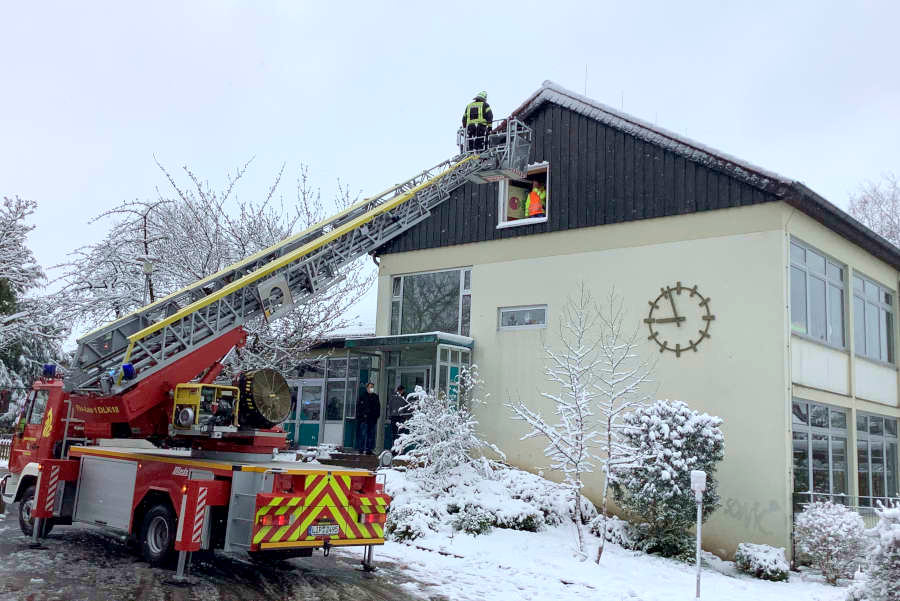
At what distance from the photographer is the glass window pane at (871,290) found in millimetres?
18656

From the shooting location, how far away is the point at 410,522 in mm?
13172

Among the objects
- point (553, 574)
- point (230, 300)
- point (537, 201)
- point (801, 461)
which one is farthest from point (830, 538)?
point (230, 300)

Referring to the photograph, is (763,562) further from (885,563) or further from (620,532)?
(885,563)

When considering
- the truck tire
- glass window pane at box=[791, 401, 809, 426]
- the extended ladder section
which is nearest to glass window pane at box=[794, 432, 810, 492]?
glass window pane at box=[791, 401, 809, 426]

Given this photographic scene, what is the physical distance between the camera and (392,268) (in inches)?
818

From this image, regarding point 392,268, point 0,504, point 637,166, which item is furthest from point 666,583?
point 392,268

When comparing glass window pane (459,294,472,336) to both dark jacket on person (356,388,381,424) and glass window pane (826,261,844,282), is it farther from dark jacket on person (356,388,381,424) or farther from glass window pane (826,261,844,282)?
glass window pane (826,261,844,282)

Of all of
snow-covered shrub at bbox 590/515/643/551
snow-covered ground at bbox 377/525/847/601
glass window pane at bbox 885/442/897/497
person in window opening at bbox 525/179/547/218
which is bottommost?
snow-covered ground at bbox 377/525/847/601

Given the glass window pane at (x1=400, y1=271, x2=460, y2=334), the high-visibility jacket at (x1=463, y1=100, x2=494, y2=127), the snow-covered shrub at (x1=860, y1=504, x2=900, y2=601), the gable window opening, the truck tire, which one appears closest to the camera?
the snow-covered shrub at (x1=860, y1=504, x2=900, y2=601)

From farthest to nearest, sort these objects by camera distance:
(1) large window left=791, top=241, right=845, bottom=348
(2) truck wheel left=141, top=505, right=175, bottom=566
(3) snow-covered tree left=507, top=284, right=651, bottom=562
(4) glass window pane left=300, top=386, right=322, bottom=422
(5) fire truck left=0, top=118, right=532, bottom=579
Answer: (4) glass window pane left=300, top=386, right=322, bottom=422
(1) large window left=791, top=241, right=845, bottom=348
(3) snow-covered tree left=507, top=284, right=651, bottom=562
(2) truck wheel left=141, top=505, right=175, bottom=566
(5) fire truck left=0, top=118, right=532, bottom=579

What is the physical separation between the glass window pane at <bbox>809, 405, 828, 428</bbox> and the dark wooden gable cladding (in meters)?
4.39

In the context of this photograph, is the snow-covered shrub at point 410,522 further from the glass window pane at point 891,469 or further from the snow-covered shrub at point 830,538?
the glass window pane at point 891,469

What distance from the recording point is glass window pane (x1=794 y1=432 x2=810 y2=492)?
14367 millimetres

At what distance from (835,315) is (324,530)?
1283 centimetres
